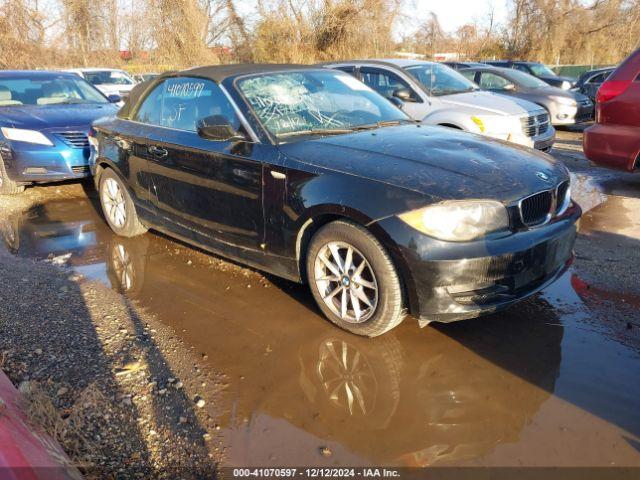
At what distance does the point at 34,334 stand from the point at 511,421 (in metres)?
3.06

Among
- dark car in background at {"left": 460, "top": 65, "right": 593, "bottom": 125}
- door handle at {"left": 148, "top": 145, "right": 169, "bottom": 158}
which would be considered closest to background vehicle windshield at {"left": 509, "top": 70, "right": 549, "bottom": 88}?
dark car in background at {"left": 460, "top": 65, "right": 593, "bottom": 125}

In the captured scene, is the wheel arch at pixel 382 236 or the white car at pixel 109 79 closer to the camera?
the wheel arch at pixel 382 236

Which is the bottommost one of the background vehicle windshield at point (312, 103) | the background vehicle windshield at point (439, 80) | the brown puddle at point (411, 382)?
the brown puddle at point (411, 382)

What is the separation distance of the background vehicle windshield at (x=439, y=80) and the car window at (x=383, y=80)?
13.1 inches

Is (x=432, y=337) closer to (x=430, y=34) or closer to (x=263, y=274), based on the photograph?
(x=263, y=274)

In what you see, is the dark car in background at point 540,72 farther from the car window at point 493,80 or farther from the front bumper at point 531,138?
the front bumper at point 531,138

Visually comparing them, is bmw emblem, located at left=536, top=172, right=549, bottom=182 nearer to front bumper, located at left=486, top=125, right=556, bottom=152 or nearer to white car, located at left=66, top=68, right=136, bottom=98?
front bumper, located at left=486, top=125, right=556, bottom=152

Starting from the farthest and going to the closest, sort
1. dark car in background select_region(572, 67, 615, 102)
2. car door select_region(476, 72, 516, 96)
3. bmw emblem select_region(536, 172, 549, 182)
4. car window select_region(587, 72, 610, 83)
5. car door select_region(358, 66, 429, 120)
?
car window select_region(587, 72, 610, 83), dark car in background select_region(572, 67, 615, 102), car door select_region(476, 72, 516, 96), car door select_region(358, 66, 429, 120), bmw emblem select_region(536, 172, 549, 182)

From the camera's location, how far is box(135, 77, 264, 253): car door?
399 centimetres

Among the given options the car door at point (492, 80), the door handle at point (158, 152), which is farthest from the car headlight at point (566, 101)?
the door handle at point (158, 152)

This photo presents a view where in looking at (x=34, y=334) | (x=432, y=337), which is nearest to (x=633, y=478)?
(x=432, y=337)

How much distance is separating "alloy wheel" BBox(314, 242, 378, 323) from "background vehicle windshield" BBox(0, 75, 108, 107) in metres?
6.55

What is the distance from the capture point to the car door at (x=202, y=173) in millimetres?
3992

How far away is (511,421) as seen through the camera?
275 cm
